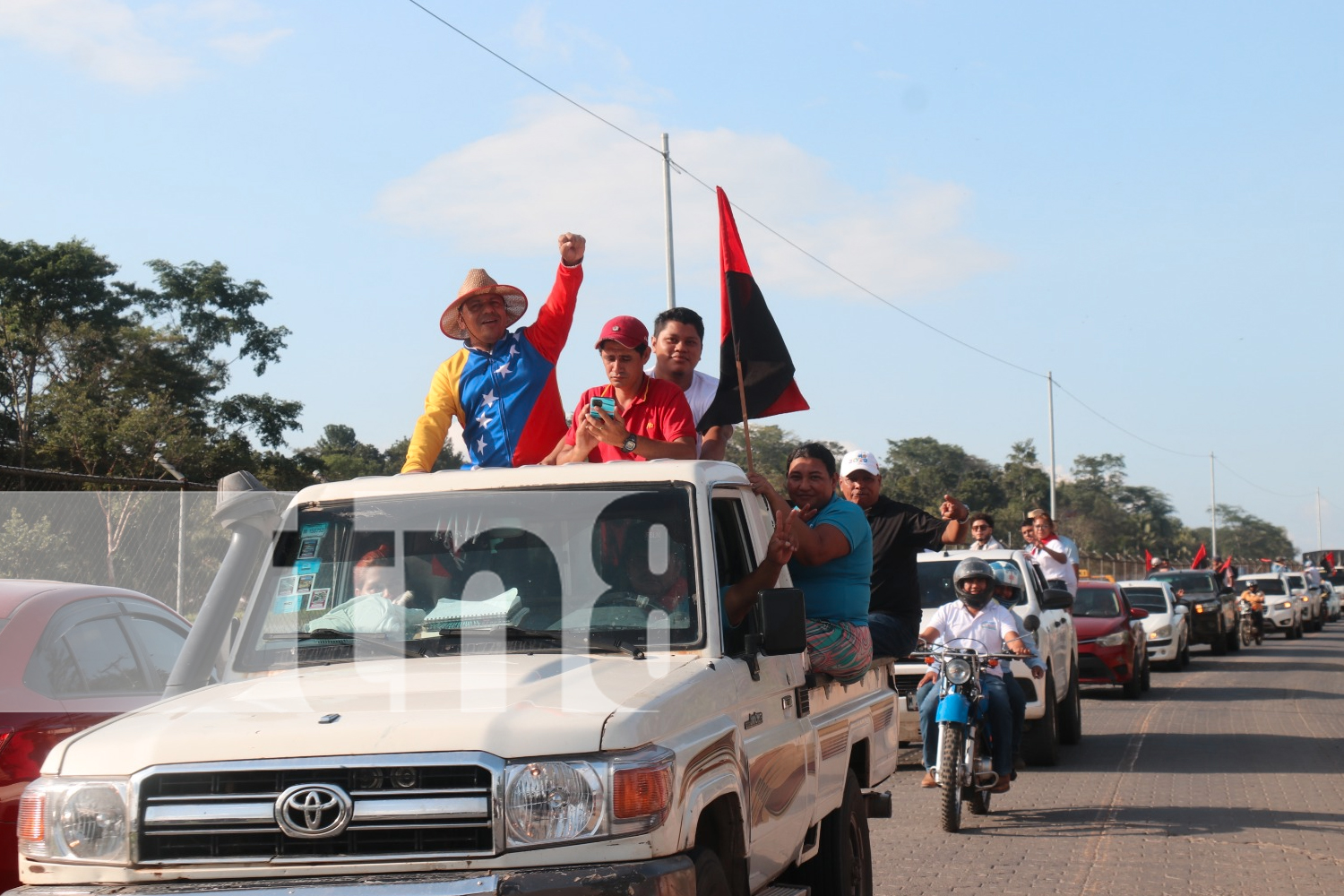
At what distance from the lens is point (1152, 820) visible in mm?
9906

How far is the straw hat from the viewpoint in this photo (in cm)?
687

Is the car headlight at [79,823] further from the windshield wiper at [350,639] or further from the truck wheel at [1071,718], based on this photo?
the truck wheel at [1071,718]

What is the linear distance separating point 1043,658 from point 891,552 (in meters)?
5.49

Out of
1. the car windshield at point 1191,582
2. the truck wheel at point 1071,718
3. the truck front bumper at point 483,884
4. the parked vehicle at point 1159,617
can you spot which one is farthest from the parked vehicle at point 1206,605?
the truck front bumper at point 483,884

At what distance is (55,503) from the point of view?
1230 centimetres

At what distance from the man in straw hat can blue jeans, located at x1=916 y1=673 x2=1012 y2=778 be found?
442 centimetres

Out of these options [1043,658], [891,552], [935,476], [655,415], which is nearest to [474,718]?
[655,415]

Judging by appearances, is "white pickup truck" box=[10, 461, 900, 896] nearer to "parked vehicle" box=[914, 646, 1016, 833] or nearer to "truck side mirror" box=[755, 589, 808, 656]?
"truck side mirror" box=[755, 589, 808, 656]

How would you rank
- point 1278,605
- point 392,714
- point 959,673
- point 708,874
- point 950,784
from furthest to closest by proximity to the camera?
point 1278,605 < point 959,673 < point 950,784 < point 708,874 < point 392,714

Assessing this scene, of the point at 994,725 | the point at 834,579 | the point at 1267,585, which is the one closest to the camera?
the point at 834,579

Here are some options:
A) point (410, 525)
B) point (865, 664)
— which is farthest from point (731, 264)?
point (410, 525)

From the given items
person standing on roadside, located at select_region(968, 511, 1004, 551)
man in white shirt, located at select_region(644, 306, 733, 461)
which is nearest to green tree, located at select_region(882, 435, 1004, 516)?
person standing on roadside, located at select_region(968, 511, 1004, 551)

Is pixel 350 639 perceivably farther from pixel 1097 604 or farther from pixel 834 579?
pixel 1097 604

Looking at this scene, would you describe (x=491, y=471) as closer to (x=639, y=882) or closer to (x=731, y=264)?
(x=639, y=882)
